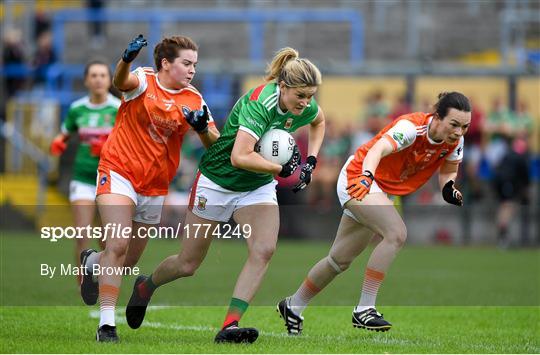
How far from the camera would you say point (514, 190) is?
66.4ft

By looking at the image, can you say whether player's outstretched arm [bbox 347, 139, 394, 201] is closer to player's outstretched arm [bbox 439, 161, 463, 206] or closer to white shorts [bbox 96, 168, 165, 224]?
player's outstretched arm [bbox 439, 161, 463, 206]

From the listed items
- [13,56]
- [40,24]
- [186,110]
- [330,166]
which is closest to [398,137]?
[186,110]

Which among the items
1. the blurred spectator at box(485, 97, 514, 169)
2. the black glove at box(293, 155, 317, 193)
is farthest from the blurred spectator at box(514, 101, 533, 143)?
the black glove at box(293, 155, 317, 193)

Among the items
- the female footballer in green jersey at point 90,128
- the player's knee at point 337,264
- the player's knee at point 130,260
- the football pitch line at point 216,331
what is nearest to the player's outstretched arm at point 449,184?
the player's knee at point 337,264

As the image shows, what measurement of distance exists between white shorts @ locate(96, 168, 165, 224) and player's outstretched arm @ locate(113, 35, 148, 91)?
0.67m

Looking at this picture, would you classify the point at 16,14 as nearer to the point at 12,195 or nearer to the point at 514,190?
the point at 12,195

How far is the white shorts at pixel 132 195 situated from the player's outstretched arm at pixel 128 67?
675 mm

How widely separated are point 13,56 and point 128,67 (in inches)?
625

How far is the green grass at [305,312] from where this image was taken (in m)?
7.74

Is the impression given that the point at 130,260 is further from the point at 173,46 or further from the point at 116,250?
the point at 173,46

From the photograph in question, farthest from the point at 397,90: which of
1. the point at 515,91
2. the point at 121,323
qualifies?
the point at 121,323

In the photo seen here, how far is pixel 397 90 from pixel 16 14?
9405 mm

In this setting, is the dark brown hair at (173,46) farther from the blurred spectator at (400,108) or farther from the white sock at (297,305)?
the blurred spectator at (400,108)

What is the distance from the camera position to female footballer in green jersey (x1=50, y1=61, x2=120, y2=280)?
11262mm
